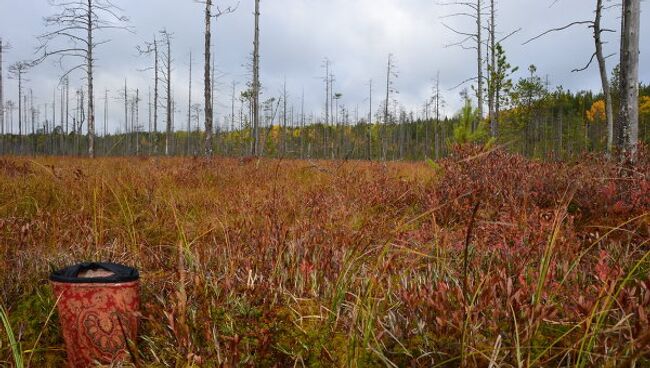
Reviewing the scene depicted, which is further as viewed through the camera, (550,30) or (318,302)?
(550,30)

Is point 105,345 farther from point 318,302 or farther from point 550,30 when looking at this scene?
point 550,30

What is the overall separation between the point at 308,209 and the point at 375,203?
4.14 ft

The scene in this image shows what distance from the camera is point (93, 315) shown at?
197 centimetres

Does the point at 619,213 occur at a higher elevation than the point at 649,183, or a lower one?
lower

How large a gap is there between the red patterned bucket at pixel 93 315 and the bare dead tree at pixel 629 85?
690 centimetres

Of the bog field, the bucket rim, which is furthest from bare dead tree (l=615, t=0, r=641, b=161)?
the bucket rim

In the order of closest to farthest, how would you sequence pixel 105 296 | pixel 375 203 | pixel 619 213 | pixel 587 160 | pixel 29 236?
pixel 105 296 < pixel 29 236 < pixel 619 213 < pixel 375 203 < pixel 587 160

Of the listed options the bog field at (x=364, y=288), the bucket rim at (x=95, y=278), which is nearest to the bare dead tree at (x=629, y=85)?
the bog field at (x=364, y=288)

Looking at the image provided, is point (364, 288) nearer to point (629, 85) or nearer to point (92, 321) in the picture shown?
point (92, 321)

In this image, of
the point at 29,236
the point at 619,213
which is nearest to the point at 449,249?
the point at 619,213

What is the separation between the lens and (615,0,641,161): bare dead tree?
614cm

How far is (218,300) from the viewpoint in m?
2.27

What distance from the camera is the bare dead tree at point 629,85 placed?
6.14m

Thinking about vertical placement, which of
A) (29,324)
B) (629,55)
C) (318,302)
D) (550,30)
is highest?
(550,30)
